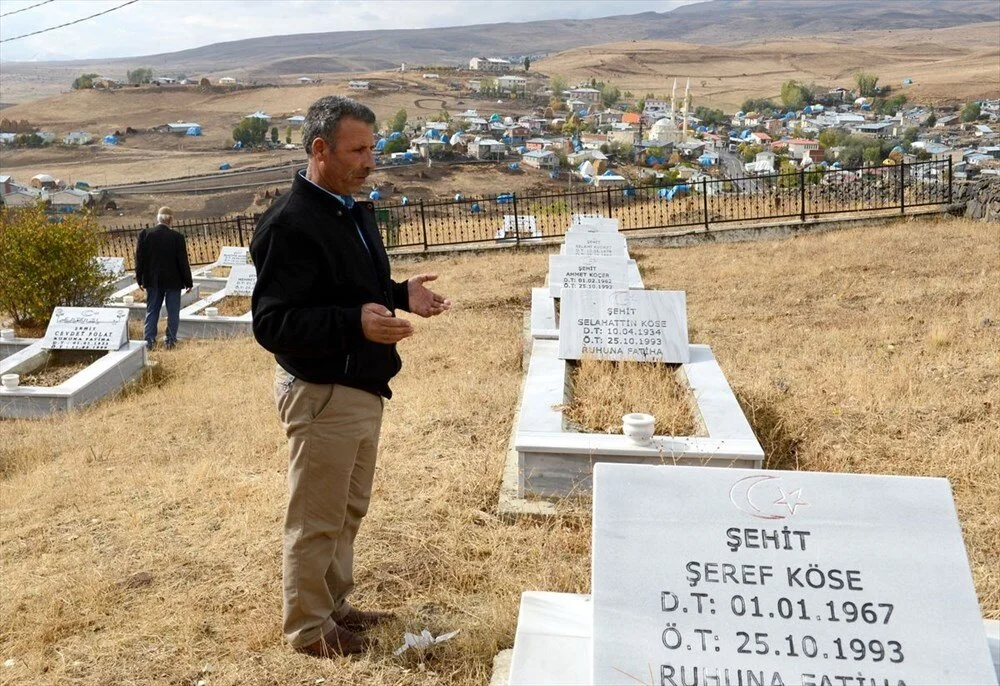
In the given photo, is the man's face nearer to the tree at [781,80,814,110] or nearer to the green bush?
the green bush

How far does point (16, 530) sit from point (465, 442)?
266 centimetres

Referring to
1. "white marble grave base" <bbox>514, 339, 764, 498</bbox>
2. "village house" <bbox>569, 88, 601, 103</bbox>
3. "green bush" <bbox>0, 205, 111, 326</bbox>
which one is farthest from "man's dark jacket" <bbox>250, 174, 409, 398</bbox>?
"village house" <bbox>569, 88, 601, 103</bbox>

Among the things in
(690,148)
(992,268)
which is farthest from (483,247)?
(690,148)

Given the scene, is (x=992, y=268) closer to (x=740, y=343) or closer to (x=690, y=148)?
(x=740, y=343)

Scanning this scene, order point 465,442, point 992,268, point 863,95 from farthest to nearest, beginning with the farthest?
point 863,95 < point 992,268 < point 465,442

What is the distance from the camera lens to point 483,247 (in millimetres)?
17484

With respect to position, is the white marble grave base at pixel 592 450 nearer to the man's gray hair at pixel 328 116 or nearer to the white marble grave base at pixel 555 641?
the white marble grave base at pixel 555 641

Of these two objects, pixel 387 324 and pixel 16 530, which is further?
pixel 16 530

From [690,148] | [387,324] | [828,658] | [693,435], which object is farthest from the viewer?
[690,148]

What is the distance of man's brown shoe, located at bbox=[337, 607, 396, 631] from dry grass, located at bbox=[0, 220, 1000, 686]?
87 mm

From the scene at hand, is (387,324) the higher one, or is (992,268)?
(387,324)

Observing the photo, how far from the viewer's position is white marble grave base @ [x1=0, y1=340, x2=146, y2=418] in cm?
823

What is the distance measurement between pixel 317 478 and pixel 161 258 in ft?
27.1

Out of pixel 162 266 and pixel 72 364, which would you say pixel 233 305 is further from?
pixel 72 364
